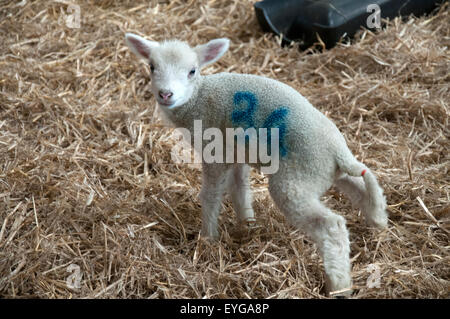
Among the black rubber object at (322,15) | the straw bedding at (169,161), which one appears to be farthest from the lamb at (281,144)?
the black rubber object at (322,15)

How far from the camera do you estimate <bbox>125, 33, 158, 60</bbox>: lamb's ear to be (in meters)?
2.42

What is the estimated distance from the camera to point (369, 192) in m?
2.19

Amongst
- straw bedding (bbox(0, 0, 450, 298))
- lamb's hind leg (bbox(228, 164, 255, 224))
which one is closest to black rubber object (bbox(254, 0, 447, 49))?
straw bedding (bbox(0, 0, 450, 298))

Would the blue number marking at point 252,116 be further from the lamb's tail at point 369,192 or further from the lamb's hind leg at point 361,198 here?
the lamb's hind leg at point 361,198

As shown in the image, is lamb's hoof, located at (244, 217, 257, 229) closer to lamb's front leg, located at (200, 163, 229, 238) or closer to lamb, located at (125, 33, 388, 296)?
lamb, located at (125, 33, 388, 296)

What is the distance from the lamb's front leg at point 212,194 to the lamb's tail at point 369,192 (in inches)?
22.1

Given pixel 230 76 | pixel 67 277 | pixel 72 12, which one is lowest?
pixel 67 277

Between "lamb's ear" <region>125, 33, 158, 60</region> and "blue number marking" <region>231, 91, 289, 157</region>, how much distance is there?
0.51 meters

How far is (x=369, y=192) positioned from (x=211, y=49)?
0.98 meters

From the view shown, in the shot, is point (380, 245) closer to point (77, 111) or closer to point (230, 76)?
point (230, 76)

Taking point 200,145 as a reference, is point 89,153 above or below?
below

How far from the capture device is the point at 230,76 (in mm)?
2363

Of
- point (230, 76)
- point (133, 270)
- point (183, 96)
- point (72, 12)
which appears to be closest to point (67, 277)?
point (133, 270)

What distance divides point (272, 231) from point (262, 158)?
0.48 m
